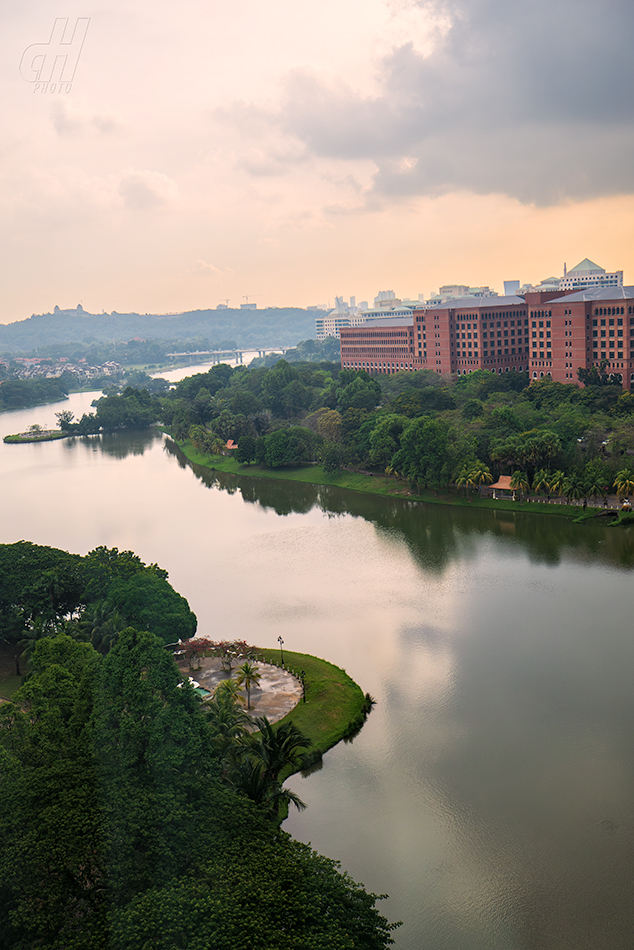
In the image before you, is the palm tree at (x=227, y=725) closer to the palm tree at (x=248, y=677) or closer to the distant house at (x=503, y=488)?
the palm tree at (x=248, y=677)

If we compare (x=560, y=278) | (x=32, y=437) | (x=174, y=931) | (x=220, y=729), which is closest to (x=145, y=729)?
(x=220, y=729)

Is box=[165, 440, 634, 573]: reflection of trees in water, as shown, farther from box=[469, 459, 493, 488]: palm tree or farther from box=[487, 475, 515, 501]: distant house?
box=[487, 475, 515, 501]: distant house

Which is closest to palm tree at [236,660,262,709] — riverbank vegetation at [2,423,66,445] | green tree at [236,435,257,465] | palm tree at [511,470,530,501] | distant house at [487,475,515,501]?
palm tree at [511,470,530,501]

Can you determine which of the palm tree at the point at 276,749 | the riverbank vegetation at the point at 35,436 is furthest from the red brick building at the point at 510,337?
the palm tree at the point at 276,749

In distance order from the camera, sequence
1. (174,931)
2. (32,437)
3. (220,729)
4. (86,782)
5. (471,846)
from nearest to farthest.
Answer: (174,931), (86,782), (471,846), (220,729), (32,437)

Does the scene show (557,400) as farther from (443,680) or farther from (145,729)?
(145,729)

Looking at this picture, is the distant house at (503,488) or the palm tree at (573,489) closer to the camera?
the palm tree at (573,489)

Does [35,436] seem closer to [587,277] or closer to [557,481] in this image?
[557,481]
